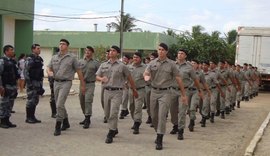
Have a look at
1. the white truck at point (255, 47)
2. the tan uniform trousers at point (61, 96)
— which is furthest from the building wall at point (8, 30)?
the white truck at point (255, 47)

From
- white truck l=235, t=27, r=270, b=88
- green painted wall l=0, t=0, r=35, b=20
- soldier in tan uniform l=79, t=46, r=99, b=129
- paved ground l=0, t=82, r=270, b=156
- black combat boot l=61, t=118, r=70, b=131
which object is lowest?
paved ground l=0, t=82, r=270, b=156

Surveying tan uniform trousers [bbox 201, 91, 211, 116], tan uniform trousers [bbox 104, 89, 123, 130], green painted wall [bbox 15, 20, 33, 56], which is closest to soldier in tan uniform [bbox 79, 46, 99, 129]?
tan uniform trousers [bbox 104, 89, 123, 130]

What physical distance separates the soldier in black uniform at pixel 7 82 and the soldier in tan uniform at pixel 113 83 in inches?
88.0

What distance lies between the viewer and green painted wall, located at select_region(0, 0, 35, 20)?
2112cm

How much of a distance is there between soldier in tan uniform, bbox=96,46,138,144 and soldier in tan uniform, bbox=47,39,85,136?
2.43 ft

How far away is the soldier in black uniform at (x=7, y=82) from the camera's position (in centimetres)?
1012

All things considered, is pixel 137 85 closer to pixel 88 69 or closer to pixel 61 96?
pixel 88 69

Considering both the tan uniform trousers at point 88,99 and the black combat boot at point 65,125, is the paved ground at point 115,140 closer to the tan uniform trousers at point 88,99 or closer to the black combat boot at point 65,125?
the black combat boot at point 65,125

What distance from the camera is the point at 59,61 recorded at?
9688 mm

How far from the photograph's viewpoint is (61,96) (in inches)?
372

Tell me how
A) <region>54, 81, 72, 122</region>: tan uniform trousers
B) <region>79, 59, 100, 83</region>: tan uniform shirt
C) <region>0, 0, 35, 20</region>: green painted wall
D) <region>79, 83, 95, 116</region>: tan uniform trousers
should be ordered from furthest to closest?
1. <region>0, 0, 35, 20</region>: green painted wall
2. <region>79, 59, 100, 83</region>: tan uniform shirt
3. <region>79, 83, 95, 116</region>: tan uniform trousers
4. <region>54, 81, 72, 122</region>: tan uniform trousers

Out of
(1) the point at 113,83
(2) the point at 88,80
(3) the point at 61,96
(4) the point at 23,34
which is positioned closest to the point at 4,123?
(3) the point at 61,96

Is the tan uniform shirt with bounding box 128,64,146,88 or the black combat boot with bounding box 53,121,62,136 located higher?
the tan uniform shirt with bounding box 128,64,146,88

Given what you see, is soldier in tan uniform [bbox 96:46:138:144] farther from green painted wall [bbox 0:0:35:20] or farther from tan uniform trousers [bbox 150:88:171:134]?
green painted wall [bbox 0:0:35:20]
